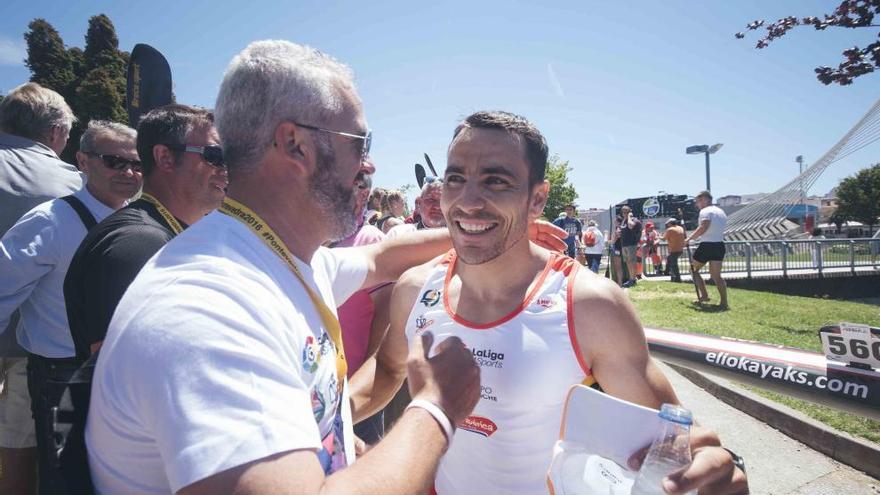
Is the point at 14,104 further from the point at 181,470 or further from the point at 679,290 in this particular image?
the point at 679,290

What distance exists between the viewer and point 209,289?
991 millimetres

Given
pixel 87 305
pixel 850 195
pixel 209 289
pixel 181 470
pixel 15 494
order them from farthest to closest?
pixel 850 195 < pixel 15 494 < pixel 87 305 < pixel 209 289 < pixel 181 470

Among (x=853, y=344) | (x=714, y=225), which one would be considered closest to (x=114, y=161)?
(x=853, y=344)

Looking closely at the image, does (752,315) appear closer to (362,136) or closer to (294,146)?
(362,136)

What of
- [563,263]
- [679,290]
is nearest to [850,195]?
[679,290]

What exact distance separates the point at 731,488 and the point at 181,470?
5.49 ft

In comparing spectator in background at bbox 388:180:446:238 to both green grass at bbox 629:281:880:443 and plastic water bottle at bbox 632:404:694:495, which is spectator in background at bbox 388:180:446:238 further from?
green grass at bbox 629:281:880:443

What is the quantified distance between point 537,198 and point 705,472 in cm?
153

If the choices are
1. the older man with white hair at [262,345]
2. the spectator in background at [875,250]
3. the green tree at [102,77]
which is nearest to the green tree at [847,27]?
the older man with white hair at [262,345]

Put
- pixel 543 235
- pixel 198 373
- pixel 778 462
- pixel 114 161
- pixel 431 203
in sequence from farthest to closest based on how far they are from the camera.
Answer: pixel 431 203
pixel 778 462
pixel 114 161
pixel 543 235
pixel 198 373

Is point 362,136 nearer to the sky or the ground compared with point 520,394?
nearer to the sky

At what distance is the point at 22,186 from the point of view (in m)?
3.29

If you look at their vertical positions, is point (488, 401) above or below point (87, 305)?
below

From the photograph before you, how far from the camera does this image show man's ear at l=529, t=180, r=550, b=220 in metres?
2.47
